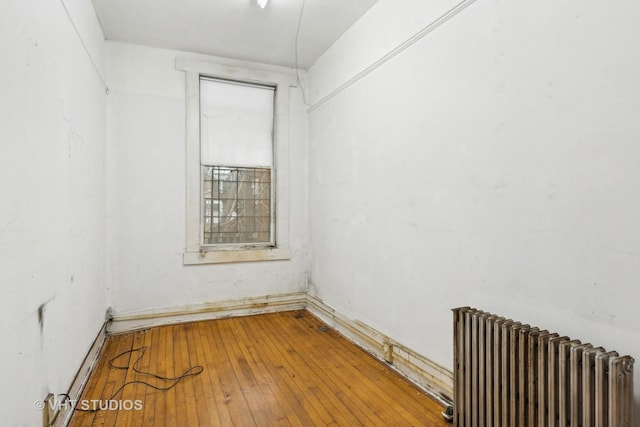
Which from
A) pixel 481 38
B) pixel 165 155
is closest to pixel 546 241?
pixel 481 38

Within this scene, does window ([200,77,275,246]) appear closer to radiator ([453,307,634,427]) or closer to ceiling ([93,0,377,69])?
ceiling ([93,0,377,69])

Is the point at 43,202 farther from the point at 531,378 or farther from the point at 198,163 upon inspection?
the point at 531,378

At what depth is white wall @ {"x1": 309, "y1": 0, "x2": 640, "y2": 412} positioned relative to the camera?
140 centimetres

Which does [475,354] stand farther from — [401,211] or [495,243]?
[401,211]

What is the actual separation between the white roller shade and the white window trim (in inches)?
3.4

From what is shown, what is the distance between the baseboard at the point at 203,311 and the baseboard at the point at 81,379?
11.0 inches

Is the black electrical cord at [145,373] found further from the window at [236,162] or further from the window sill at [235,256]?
the window at [236,162]

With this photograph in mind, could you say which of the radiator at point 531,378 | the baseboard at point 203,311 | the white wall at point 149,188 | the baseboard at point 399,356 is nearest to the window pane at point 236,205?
the white wall at point 149,188


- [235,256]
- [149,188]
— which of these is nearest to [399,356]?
[235,256]

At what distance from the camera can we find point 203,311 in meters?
4.02

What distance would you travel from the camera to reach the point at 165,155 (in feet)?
12.8

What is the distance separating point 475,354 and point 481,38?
1776 mm

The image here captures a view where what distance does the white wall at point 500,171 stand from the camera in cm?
140

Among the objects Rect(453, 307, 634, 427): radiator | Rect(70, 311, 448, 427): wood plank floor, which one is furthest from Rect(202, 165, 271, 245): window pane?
Rect(453, 307, 634, 427): radiator
